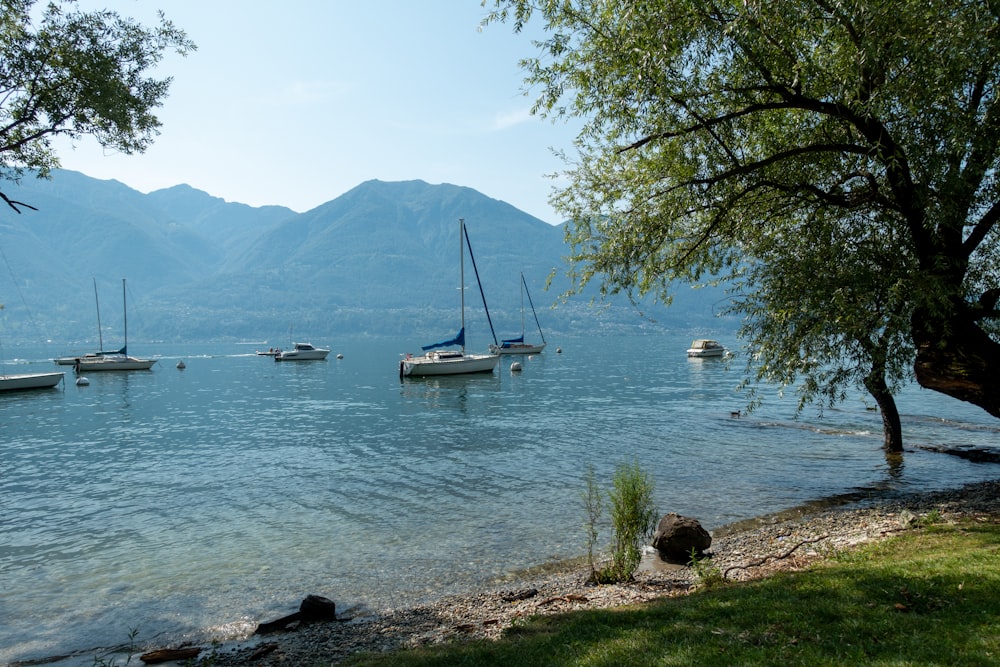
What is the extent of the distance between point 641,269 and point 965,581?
7782 mm

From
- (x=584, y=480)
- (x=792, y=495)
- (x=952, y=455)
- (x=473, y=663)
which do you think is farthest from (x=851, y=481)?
(x=473, y=663)

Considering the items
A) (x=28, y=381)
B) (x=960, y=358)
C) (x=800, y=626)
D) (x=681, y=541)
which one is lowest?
(x=681, y=541)

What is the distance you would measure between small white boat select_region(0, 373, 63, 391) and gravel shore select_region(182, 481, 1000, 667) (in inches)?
2776

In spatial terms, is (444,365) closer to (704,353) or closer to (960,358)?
(704,353)

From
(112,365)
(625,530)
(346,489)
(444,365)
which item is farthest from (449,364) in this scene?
(625,530)

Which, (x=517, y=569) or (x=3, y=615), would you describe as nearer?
(x=3, y=615)

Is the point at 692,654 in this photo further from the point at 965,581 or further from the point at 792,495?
the point at 792,495

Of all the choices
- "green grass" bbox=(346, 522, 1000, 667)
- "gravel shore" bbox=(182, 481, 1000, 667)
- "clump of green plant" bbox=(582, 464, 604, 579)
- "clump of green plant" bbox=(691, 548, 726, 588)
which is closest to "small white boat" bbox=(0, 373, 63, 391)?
"clump of green plant" bbox=(582, 464, 604, 579)

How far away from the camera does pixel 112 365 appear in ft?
293

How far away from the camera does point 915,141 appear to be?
418 inches

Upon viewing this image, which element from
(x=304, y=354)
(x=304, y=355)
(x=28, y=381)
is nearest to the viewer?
(x=28, y=381)

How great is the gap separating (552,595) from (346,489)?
12303mm

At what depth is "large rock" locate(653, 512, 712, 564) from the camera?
11992 mm

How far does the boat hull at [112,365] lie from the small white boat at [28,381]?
835 inches
